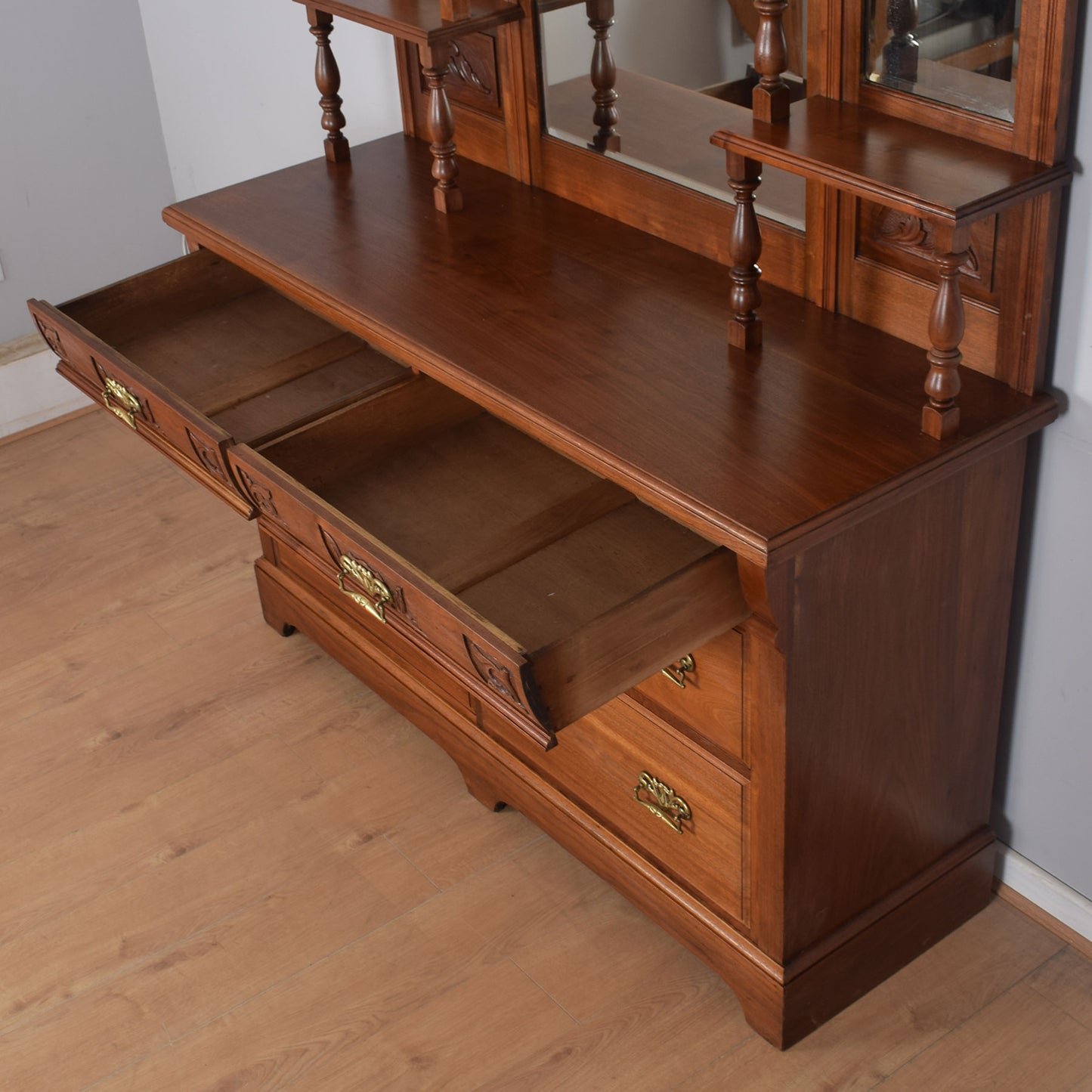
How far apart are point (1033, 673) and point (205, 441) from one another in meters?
1.12

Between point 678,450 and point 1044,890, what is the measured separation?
0.93 m

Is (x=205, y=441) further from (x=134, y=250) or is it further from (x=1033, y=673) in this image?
(x=134, y=250)

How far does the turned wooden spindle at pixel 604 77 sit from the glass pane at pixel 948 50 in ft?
1.43

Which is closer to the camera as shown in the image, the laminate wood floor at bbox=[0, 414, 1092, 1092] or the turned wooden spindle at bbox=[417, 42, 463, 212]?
the laminate wood floor at bbox=[0, 414, 1092, 1092]

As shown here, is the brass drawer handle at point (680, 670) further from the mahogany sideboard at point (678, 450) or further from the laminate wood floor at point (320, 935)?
the laminate wood floor at point (320, 935)

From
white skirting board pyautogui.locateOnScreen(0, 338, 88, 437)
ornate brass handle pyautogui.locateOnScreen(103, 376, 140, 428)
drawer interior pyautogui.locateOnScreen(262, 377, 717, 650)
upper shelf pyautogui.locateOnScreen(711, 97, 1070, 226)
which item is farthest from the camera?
white skirting board pyautogui.locateOnScreen(0, 338, 88, 437)

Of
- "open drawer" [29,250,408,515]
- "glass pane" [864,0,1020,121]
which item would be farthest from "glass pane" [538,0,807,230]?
"open drawer" [29,250,408,515]

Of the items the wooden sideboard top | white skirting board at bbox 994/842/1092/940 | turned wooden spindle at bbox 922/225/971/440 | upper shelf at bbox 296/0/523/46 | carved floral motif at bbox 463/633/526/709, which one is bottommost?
white skirting board at bbox 994/842/1092/940

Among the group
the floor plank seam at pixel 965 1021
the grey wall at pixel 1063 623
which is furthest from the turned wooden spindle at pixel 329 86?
the floor plank seam at pixel 965 1021

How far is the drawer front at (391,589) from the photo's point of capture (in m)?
1.44

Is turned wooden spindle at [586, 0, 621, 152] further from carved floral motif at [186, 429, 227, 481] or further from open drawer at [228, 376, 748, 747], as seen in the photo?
carved floral motif at [186, 429, 227, 481]

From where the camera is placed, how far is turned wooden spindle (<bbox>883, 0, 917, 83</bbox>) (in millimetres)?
1555

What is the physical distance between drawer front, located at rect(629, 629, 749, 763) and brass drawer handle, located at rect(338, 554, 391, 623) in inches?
13.6

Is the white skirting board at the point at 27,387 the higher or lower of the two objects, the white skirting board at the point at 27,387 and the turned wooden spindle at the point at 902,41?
the lower
